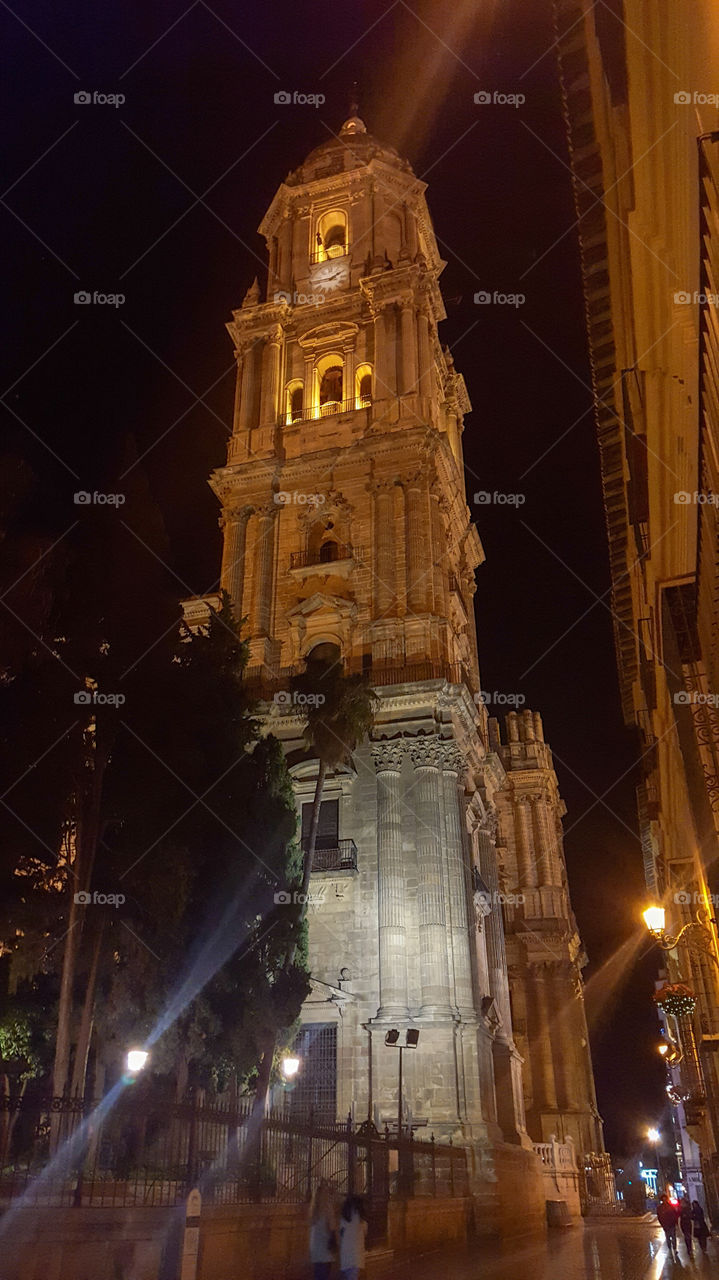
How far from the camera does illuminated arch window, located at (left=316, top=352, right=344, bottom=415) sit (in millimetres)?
39906

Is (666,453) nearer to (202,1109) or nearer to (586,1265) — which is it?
(202,1109)

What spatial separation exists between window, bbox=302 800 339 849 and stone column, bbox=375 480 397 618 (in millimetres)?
7015

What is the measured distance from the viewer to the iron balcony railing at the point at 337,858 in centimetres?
2775

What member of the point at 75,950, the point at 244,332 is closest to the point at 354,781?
the point at 75,950

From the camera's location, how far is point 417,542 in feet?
110

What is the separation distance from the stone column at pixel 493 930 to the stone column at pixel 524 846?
11979 millimetres

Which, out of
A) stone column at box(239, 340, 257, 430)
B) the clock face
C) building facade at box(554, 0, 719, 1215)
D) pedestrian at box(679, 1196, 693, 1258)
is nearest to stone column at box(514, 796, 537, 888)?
stone column at box(239, 340, 257, 430)

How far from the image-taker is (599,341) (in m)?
15.8

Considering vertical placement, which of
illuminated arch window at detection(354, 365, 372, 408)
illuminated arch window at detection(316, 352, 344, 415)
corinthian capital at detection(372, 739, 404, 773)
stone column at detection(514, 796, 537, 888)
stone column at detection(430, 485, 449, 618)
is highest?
illuminated arch window at detection(316, 352, 344, 415)

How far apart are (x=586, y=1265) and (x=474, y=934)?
12.3 metres

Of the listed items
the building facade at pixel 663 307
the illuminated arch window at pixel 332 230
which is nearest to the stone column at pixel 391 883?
the building facade at pixel 663 307

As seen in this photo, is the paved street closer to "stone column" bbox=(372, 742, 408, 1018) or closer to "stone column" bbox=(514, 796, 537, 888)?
"stone column" bbox=(372, 742, 408, 1018)

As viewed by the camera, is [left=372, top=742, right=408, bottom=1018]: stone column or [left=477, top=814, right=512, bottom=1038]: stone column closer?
[left=372, top=742, right=408, bottom=1018]: stone column

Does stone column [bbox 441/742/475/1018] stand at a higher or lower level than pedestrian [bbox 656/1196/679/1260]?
higher
